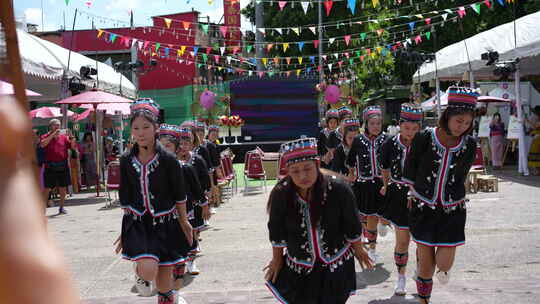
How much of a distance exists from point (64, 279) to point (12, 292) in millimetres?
81

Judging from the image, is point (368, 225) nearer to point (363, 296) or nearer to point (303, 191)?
point (363, 296)

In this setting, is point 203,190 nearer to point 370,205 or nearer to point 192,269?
point 192,269

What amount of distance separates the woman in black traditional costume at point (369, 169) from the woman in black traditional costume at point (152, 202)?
3302 millimetres

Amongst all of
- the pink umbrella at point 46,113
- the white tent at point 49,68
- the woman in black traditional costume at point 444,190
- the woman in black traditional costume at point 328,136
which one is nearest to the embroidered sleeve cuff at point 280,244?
the woman in black traditional costume at point 444,190

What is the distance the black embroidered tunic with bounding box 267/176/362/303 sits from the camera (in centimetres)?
436

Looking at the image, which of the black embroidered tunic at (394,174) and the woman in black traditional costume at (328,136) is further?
the woman in black traditional costume at (328,136)

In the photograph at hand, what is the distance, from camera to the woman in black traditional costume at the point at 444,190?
552 centimetres

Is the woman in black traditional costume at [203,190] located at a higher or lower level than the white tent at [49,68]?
lower

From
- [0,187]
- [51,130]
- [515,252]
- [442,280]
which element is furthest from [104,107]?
[0,187]

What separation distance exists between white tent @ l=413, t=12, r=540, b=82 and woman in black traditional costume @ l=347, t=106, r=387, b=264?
396 inches

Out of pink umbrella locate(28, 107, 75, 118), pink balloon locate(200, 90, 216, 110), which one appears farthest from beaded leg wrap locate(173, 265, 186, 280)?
pink balloon locate(200, 90, 216, 110)

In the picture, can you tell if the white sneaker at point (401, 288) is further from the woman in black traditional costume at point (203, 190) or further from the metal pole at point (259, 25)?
the metal pole at point (259, 25)

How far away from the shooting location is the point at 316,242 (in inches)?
173

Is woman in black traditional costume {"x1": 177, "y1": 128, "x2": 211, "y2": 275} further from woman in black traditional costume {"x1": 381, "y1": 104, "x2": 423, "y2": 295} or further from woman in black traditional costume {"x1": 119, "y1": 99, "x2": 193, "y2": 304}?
woman in black traditional costume {"x1": 381, "y1": 104, "x2": 423, "y2": 295}
